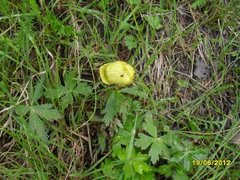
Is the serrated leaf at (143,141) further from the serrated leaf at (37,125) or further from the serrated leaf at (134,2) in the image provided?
the serrated leaf at (134,2)

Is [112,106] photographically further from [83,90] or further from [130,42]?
[130,42]

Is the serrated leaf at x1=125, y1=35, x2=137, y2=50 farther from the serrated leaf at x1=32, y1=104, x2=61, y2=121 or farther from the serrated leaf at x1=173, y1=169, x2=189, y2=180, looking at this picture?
the serrated leaf at x1=173, y1=169, x2=189, y2=180

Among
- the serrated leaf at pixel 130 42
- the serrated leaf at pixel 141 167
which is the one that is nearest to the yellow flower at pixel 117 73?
the serrated leaf at pixel 130 42

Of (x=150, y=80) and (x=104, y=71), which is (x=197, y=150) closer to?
(x=150, y=80)

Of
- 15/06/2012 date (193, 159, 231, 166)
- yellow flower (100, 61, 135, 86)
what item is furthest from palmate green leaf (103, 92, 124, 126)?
15/06/2012 date (193, 159, 231, 166)

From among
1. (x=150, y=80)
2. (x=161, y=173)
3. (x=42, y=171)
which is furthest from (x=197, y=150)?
(x=42, y=171)

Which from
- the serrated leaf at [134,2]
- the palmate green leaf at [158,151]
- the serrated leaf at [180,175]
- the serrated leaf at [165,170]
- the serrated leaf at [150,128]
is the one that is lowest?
the serrated leaf at [180,175]
